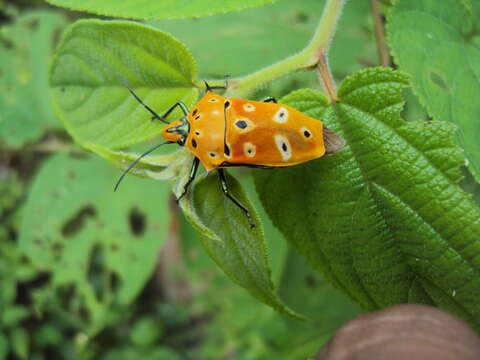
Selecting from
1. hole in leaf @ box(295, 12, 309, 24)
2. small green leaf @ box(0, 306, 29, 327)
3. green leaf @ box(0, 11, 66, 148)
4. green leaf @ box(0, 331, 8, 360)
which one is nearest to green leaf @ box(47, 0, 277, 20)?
hole in leaf @ box(295, 12, 309, 24)

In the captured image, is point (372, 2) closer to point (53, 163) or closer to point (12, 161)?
point (53, 163)

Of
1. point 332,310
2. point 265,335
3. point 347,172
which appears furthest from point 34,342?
point 347,172

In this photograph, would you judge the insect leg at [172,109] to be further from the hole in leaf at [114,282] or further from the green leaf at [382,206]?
the hole in leaf at [114,282]

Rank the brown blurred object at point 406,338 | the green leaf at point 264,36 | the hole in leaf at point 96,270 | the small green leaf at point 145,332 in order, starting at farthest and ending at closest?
the small green leaf at point 145,332, the hole in leaf at point 96,270, the green leaf at point 264,36, the brown blurred object at point 406,338

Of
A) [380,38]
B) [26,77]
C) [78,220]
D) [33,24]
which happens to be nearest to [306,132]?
[380,38]

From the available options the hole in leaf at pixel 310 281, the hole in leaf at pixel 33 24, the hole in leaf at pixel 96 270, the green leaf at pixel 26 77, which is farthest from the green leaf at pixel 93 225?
the hole in leaf at pixel 33 24

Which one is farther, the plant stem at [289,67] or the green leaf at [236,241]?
the plant stem at [289,67]
